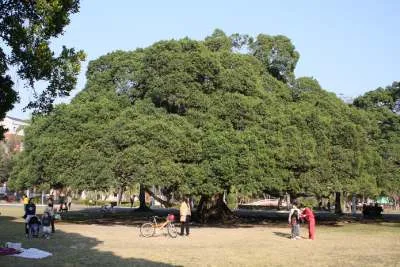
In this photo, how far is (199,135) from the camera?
28.0 meters

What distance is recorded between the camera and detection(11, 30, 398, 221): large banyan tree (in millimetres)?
27016

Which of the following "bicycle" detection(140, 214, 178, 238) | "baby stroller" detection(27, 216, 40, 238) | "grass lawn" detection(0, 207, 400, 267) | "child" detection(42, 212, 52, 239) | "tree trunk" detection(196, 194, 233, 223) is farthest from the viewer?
"tree trunk" detection(196, 194, 233, 223)

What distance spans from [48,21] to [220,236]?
15537 mm

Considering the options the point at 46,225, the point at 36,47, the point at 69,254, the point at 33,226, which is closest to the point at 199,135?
the point at 46,225

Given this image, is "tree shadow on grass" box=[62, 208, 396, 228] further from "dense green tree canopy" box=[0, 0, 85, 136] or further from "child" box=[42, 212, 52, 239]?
"dense green tree canopy" box=[0, 0, 85, 136]

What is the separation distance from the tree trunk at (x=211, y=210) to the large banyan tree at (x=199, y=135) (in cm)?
9

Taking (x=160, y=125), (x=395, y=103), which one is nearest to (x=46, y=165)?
(x=160, y=125)

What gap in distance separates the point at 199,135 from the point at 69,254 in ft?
42.6

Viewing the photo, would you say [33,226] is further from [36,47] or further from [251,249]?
[36,47]

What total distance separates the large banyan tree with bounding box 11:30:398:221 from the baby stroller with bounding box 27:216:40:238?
241 inches

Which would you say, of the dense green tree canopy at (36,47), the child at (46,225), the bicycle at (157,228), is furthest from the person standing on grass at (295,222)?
the dense green tree canopy at (36,47)

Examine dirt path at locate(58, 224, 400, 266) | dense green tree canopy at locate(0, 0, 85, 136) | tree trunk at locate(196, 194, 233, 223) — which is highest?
dense green tree canopy at locate(0, 0, 85, 136)

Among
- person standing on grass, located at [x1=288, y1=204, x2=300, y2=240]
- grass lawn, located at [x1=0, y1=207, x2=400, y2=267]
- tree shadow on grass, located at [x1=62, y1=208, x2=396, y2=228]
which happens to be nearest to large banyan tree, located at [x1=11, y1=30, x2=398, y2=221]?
tree shadow on grass, located at [x1=62, y1=208, x2=396, y2=228]

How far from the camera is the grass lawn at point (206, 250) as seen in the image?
595 inches
